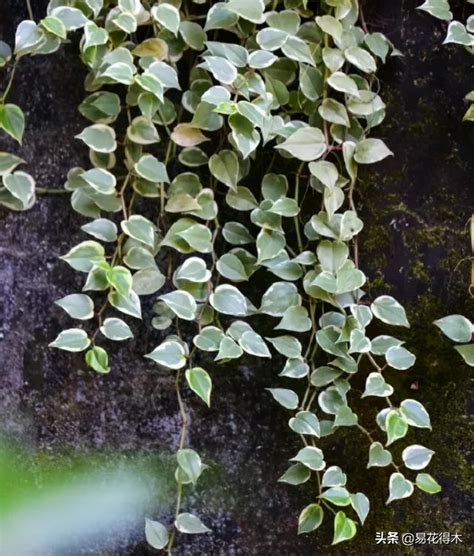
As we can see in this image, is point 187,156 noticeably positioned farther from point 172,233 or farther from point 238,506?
point 238,506

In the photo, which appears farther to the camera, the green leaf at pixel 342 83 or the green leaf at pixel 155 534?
the green leaf at pixel 155 534

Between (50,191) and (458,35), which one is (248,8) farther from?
(50,191)

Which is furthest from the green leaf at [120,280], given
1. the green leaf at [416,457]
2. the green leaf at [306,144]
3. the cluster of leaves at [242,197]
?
the green leaf at [416,457]

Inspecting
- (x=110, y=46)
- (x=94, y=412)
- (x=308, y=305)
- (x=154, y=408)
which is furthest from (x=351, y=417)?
(x=110, y=46)

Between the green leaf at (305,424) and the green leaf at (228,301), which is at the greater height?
the green leaf at (228,301)

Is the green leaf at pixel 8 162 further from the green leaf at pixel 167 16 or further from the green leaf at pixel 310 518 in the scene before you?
the green leaf at pixel 310 518

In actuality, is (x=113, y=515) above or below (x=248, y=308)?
below

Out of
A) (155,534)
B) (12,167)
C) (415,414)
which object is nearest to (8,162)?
(12,167)

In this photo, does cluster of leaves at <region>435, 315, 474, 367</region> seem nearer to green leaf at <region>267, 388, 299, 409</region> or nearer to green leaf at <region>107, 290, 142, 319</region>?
green leaf at <region>267, 388, 299, 409</region>
